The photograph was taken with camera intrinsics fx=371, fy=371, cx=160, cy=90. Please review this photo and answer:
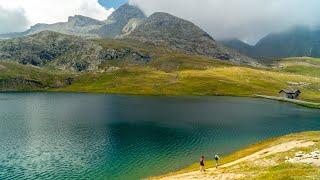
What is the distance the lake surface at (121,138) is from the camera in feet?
260

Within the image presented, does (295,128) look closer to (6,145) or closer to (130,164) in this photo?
(130,164)

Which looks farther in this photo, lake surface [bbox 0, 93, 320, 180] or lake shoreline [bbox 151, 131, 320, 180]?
lake surface [bbox 0, 93, 320, 180]

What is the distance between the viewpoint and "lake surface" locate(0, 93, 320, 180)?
260ft

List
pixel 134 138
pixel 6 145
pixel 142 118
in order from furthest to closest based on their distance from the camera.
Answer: pixel 142 118 → pixel 134 138 → pixel 6 145

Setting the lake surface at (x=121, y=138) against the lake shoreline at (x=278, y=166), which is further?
the lake surface at (x=121, y=138)

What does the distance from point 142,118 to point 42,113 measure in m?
50.6

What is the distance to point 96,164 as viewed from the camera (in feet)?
268

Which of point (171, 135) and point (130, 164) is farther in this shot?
point (171, 135)

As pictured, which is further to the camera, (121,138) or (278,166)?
(121,138)

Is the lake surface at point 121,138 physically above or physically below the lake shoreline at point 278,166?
below

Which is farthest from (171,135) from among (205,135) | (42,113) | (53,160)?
(42,113)

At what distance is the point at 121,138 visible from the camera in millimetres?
112750

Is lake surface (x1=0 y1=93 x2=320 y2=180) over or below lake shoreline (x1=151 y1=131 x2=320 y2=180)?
below

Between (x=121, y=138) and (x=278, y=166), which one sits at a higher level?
(x=278, y=166)
